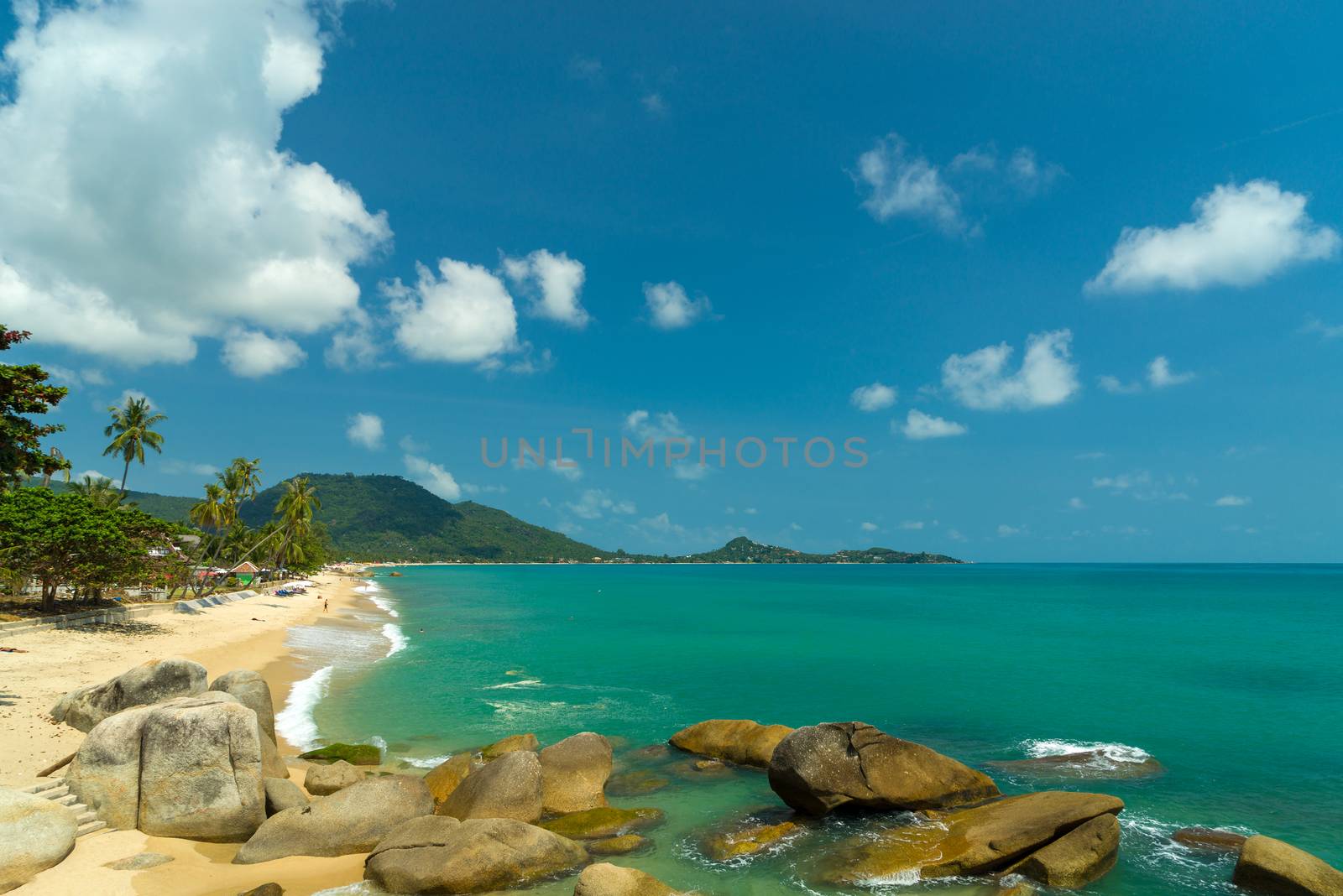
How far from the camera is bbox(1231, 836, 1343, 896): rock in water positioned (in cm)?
1236

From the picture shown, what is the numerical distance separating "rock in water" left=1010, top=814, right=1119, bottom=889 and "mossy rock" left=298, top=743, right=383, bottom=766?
16.9m

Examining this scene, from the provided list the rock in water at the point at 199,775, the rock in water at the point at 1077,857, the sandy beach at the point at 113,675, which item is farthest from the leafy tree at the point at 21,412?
the rock in water at the point at 1077,857

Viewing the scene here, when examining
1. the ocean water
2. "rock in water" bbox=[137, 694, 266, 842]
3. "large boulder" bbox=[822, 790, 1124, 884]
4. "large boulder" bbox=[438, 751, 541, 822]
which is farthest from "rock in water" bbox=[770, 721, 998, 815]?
"rock in water" bbox=[137, 694, 266, 842]

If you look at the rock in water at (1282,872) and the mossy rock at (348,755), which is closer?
the rock in water at (1282,872)

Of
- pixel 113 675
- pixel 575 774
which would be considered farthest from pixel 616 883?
pixel 113 675

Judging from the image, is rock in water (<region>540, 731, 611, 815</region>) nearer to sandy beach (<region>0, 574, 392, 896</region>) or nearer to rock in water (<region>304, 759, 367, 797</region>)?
sandy beach (<region>0, 574, 392, 896</region>)

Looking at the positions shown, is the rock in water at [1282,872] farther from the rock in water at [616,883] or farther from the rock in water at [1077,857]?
the rock in water at [616,883]

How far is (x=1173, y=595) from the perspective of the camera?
11175cm

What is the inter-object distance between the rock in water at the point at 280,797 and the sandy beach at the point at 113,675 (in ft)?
3.07

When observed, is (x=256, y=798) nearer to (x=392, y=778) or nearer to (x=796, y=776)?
(x=392, y=778)

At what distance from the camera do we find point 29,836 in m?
11.8

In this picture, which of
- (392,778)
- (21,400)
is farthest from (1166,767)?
(21,400)

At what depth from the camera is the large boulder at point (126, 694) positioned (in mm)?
18266

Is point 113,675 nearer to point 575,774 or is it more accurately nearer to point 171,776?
point 171,776
